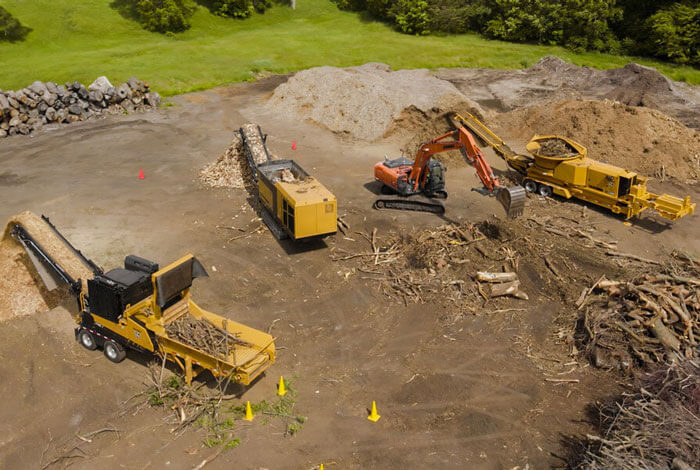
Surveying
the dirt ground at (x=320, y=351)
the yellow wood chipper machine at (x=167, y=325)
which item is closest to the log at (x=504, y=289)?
the dirt ground at (x=320, y=351)

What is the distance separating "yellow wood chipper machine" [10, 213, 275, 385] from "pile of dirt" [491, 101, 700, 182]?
23.3m

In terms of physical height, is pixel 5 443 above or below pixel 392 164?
below

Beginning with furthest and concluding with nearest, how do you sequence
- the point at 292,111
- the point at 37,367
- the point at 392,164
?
the point at 292,111
the point at 392,164
the point at 37,367

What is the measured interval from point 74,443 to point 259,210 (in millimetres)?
13128

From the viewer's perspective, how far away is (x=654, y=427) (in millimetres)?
10836

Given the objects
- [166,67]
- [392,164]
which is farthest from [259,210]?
[166,67]

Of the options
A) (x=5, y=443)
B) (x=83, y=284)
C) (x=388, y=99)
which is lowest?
(x=5, y=443)

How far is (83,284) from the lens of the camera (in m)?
15.5

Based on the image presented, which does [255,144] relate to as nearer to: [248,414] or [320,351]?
[320,351]

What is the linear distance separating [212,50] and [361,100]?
23.0m

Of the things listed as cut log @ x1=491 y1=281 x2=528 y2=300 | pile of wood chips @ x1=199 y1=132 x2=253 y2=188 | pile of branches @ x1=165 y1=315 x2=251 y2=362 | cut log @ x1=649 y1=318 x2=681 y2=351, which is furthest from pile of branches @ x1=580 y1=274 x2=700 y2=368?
pile of wood chips @ x1=199 y1=132 x2=253 y2=188

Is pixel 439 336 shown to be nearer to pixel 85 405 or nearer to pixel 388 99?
pixel 85 405

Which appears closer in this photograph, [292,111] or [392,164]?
[392,164]

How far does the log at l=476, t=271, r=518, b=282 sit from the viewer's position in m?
17.5
